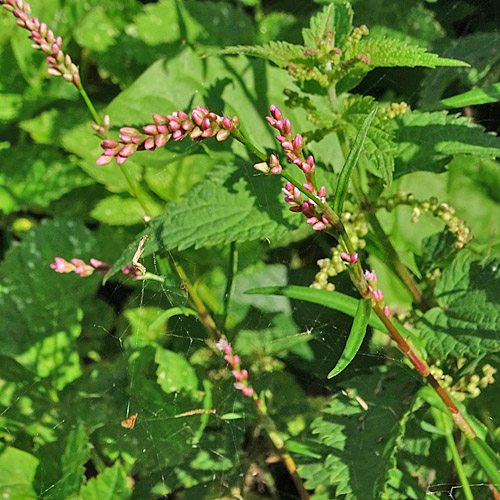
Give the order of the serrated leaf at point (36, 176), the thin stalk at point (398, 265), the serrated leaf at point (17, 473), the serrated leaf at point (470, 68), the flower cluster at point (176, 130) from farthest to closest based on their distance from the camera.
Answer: the serrated leaf at point (36, 176), the serrated leaf at point (470, 68), the serrated leaf at point (17, 473), the thin stalk at point (398, 265), the flower cluster at point (176, 130)

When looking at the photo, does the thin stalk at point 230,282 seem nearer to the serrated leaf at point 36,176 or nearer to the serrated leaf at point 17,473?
the serrated leaf at point 17,473

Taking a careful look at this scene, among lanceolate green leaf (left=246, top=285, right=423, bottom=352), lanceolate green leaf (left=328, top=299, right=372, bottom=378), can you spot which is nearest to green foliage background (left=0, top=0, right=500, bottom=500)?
lanceolate green leaf (left=246, top=285, right=423, bottom=352)

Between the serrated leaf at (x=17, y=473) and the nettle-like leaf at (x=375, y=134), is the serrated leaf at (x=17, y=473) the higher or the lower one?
the lower one

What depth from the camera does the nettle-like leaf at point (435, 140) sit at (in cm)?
107

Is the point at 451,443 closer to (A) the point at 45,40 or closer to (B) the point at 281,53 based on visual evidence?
(B) the point at 281,53

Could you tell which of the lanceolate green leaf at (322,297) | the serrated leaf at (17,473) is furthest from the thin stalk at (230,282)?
the serrated leaf at (17,473)

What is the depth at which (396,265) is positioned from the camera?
3.90ft

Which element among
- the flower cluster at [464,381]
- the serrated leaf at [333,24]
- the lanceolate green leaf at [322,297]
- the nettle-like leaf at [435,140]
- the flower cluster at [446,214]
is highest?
the serrated leaf at [333,24]

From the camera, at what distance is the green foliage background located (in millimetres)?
1092

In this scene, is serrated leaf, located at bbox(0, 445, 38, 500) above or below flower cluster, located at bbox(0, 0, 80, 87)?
below

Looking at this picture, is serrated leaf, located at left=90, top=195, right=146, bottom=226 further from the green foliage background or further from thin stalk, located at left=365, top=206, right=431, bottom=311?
thin stalk, located at left=365, top=206, right=431, bottom=311

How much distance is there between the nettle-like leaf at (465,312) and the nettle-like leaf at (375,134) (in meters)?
0.26

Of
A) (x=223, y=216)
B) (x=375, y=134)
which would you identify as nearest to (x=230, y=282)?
(x=223, y=216)

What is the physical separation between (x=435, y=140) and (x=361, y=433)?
1.78ft
